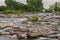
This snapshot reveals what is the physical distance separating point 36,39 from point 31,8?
862 inches

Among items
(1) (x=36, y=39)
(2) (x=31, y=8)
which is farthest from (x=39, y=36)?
(2) (x=31, y=8)

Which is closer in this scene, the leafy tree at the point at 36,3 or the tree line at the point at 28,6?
the tree line at the point at 28,6

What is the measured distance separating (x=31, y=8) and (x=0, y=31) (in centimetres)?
2072

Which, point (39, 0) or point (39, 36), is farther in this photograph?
point (39, 0)

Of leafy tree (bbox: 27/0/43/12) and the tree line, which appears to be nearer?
the tree line

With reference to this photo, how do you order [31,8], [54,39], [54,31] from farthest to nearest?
[31,8]
[54,31]
[54,39]

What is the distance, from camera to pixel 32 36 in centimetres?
1133

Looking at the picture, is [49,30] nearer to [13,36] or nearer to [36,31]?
[36,31]

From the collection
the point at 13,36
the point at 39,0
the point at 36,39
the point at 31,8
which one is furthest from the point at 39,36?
the point at 39,0

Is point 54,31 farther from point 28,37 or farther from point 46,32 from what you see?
point 28,37

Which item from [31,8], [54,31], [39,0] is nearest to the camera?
[54,31]

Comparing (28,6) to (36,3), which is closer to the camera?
(28,6)

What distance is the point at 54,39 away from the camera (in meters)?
11.1

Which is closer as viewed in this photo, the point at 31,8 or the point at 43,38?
the point at 43,38
